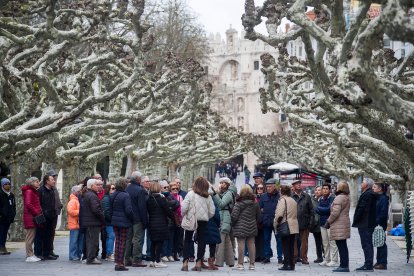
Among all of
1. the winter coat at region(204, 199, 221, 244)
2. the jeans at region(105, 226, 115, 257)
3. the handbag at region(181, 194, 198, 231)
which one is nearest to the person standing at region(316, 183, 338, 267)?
the winter coat at region(204, 199, 221, 244)

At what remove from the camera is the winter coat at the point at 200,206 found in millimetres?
17938

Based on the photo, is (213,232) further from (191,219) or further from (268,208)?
(268,208)

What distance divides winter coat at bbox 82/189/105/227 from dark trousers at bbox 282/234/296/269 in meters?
3.47

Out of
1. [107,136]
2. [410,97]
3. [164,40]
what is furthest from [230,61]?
[410,97]

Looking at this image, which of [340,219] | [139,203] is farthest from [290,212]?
[139,203]

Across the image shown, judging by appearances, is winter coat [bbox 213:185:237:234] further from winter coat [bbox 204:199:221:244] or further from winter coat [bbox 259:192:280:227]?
winter coat [bbox 259:192:280:227]

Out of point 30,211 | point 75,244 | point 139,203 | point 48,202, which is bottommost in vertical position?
point 75,244

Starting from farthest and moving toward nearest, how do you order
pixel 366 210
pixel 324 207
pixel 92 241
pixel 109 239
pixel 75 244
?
pixel 109 239
pixel 75 244
pixel 324 207
pixel 92 241
pixel 366 210

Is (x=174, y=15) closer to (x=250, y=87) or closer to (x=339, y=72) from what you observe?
(x=339, y=72)

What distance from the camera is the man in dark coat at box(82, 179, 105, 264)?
19.2m

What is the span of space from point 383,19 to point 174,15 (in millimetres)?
42517

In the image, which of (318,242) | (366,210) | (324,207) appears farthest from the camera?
(318,242)

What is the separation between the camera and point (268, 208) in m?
20.4

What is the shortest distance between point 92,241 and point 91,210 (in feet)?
2.11
